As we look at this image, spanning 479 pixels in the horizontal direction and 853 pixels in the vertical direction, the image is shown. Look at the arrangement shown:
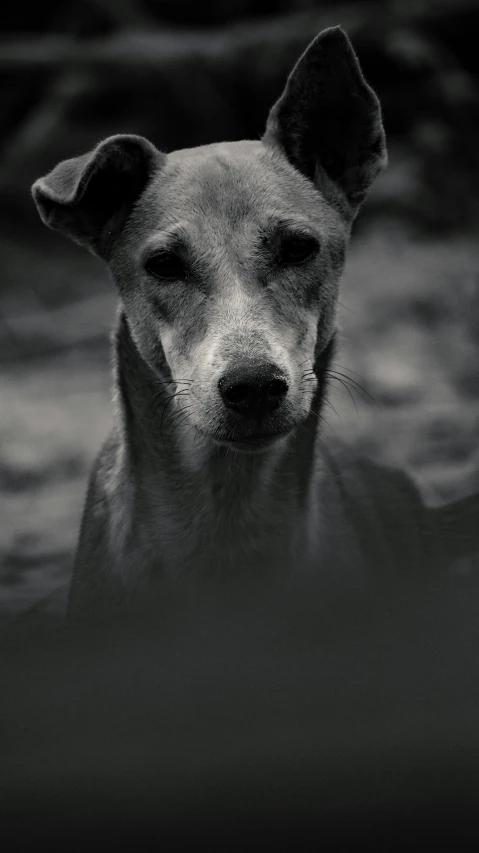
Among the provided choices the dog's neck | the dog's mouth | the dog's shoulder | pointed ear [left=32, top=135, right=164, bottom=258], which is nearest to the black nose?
the dog's mouth

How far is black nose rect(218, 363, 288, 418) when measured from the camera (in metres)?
2.93

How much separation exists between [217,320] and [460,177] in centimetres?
392

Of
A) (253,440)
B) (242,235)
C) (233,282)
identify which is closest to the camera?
(253,440)

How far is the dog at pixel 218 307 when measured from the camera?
3387mm

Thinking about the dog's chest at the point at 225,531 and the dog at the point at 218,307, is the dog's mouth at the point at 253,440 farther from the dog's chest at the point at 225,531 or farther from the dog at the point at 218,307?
the dog's chest at the point at 225,531

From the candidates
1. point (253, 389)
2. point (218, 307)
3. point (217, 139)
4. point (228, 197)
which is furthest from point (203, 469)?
point (217, 139)

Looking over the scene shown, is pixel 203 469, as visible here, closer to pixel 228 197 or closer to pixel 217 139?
pixel 228 197

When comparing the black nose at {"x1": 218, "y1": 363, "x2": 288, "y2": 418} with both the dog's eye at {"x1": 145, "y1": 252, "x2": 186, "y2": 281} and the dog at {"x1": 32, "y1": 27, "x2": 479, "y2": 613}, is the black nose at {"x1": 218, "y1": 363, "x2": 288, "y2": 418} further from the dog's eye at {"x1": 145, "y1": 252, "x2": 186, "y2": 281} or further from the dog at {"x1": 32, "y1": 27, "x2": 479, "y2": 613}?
the dog's eye at {"x1": 145, "y1": 252, "x2": 186, "y2": 281}

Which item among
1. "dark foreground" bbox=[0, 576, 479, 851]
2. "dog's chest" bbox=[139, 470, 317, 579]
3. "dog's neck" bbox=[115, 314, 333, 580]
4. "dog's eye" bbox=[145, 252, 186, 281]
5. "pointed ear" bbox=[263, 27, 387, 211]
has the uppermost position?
"pointed ear" bbox=[263, 27, 387, 211]

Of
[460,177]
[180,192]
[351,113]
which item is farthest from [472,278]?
[180,192]

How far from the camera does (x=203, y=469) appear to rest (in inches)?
149

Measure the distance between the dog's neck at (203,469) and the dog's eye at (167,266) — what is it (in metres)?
0.41

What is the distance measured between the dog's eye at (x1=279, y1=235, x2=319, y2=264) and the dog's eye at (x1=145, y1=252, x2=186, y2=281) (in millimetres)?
361

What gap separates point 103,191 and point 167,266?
0.53m
